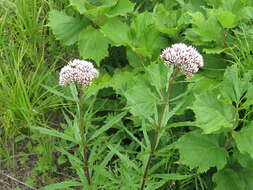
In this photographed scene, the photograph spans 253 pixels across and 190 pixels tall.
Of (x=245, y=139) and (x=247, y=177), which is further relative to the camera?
(x=247, y=177)

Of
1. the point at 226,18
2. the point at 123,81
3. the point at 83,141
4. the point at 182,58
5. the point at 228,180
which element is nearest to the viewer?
the point at 182,58

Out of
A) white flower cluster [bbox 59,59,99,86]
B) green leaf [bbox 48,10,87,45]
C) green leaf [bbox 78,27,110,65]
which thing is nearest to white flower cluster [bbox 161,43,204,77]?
white flower cluster [bbox 59,59,99,86]

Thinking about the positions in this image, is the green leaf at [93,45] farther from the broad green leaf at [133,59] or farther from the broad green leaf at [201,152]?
the broad green leaf at [201,152]

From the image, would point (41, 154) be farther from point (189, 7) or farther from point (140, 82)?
point (189, 7)

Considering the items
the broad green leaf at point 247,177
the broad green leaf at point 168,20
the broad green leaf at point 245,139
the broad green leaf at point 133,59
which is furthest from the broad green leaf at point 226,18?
the broad green leaf at point 247,177

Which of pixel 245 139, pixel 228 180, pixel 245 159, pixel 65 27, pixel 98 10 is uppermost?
pixel 98 10

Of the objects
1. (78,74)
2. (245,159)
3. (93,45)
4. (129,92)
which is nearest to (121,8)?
(93,45)

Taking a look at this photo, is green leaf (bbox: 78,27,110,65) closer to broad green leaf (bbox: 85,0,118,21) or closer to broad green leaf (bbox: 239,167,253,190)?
broad green leaf (bbox: 85,0,118,21)

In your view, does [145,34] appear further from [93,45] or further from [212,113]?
[212,113]
